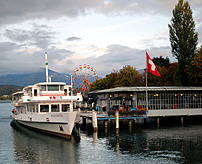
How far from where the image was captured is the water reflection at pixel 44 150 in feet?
89.7

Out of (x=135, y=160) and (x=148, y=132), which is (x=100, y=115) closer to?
(x=148, y=132)

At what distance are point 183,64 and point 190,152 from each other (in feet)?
115

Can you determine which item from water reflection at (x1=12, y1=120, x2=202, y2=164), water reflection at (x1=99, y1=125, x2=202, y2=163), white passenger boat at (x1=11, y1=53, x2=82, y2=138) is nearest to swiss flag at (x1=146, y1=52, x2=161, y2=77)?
water reflection at (x1=99, y1=125, x2=202, y2=163)

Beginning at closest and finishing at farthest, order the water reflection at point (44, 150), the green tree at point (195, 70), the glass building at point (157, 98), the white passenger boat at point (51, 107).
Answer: the water reflection at point (44, 150) → the white passenger boat at point (51, 107) → the glass building at point (157, 98) → the green tree at point (195, 70)

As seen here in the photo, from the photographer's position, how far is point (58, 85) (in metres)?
42.3

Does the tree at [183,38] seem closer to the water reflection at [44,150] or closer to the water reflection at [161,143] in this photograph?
the water reflection at [161,143]

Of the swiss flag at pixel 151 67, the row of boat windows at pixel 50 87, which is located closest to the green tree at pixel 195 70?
the swiss flag at pixel 151 67

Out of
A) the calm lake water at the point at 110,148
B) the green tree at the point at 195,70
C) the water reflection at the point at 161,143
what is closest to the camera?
the calm lake water at the point at 110,148

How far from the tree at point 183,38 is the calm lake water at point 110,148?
21383 millimetres

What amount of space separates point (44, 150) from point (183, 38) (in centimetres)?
4208

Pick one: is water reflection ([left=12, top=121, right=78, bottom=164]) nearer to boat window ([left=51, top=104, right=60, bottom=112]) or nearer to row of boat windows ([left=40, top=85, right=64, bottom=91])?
boat window ([left=51, top=104, right=60, bottom=112])

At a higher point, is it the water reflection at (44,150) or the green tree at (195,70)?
the green tree at (195,70)

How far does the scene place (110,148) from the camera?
1222 inches

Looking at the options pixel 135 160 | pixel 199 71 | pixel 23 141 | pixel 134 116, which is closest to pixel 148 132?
pixel 134 116
